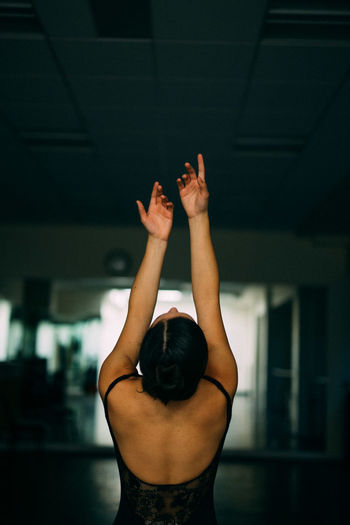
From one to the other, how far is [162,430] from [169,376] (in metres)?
0.16

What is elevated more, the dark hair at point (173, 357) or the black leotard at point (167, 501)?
the dark hair at point (173, 357)

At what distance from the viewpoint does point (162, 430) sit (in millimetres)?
1154

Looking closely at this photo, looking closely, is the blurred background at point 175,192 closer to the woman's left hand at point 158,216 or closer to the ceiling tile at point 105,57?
Result: the ceiling tile at point 105,57

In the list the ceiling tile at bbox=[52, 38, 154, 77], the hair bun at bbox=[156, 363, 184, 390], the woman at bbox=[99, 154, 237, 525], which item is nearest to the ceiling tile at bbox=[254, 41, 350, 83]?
the ceiling tile at bbox=[52, 38, 154, 77]

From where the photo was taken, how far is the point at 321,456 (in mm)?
6535

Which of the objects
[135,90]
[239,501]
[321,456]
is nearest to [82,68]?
[135,90]

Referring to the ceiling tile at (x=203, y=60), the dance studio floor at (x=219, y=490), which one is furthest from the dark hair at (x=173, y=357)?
the dance studio floor at (x=219, y=490)

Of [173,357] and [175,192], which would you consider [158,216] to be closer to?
[173,357]

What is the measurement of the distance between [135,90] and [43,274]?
3953 mm

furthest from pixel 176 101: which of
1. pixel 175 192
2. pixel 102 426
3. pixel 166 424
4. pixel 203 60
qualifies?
pixel 102 426

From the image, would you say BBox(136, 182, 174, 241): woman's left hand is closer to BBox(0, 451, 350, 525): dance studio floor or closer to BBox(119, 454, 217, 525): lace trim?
BBox(119, 454, 217, 525): lace trim

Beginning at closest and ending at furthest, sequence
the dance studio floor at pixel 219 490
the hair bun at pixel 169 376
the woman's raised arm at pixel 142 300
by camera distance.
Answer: the hair bun at pixel 169 376 < the woman's raised arm at pixel 142 300 < the dance studio floor at pixel 219 490

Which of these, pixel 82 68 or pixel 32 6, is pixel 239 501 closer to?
pixel 82 68

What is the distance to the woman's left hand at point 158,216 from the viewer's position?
138cm
